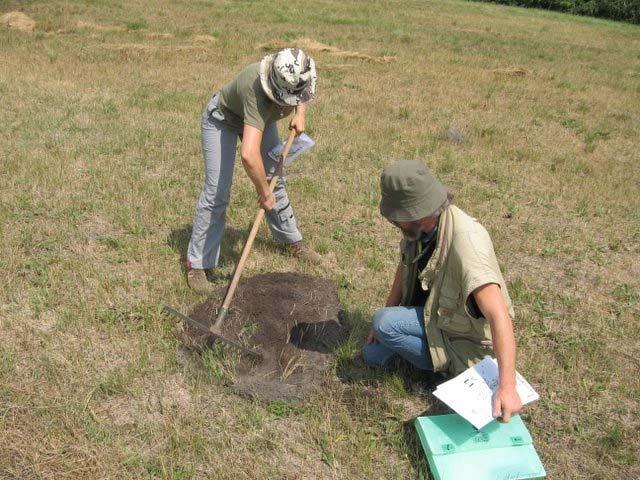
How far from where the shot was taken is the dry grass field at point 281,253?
3.01 m

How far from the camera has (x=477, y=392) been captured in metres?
2.65

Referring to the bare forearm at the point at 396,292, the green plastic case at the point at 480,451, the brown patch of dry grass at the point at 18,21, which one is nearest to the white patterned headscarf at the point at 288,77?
the bare forearm at the point at 396,292

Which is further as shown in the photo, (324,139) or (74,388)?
(324,139)

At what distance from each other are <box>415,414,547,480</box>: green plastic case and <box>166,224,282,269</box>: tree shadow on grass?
A: 250 cm

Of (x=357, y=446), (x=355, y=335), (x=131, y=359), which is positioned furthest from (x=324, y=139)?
(x=357, y=446)

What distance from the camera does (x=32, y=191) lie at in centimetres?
569

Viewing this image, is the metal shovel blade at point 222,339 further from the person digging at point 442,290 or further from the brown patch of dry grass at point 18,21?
the brown patch of dry grass at point 18,21

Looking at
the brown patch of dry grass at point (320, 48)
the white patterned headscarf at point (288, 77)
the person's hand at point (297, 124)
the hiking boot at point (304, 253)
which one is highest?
the white patterned headscarf at point (288, 77)

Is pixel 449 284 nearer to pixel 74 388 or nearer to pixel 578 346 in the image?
pixel 578 346

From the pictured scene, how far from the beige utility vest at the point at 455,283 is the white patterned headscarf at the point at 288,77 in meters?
1.12

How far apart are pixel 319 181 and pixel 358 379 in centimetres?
344

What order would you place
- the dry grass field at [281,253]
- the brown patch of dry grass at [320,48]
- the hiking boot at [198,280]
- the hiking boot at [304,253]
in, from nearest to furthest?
the dry grass field at [281,253] → the hiking boot at [198,280] → the hiking boot at [304,253] → the brown patch of dry grass at [320,48]

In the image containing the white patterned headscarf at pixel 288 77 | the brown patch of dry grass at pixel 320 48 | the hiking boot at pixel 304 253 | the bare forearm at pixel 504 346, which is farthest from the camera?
the brown patch of dry grass at pixel 320 48

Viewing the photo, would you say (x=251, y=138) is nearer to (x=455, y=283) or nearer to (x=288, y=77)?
(x=288, y=77)
